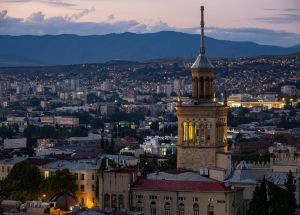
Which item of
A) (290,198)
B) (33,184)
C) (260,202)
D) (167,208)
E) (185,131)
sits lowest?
(33,184)

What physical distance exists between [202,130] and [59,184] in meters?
8.80

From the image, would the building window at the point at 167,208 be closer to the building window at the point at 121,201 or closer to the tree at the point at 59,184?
the building window at the point at 121,201

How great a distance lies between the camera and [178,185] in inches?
2596

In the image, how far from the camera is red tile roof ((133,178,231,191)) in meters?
64.8

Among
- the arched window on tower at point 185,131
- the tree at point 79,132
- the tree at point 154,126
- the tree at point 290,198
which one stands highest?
the arched window on tower at point 185,131

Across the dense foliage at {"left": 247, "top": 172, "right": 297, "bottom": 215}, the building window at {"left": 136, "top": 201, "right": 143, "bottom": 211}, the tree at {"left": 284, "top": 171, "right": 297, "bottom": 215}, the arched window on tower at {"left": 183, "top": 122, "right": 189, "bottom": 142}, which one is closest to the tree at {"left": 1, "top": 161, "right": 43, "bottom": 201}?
the building window at {"left": 136, "top": 201, "right": 143, "bottom": 211}

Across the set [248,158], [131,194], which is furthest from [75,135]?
[131,194]

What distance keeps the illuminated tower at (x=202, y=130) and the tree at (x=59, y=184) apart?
653 centimetres

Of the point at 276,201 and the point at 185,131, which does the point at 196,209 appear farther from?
the point at 185,131

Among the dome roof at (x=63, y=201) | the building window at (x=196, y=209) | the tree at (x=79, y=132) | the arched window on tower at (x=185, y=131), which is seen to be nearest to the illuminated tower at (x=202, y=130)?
the arched window on tower at (x=185, y=131)

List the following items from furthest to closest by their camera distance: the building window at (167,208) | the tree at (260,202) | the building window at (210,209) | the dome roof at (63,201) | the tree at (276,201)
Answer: the building window at (167,208) → the dome roof at (63,201) → the building window at (210,209) → the tree at (276,201) → the tree at (260,202)

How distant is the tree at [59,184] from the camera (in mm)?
71500

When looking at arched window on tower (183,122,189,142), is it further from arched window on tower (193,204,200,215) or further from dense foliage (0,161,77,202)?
arched window on tower (193,204,200,215)

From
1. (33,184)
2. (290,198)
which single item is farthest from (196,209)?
(33,184)
